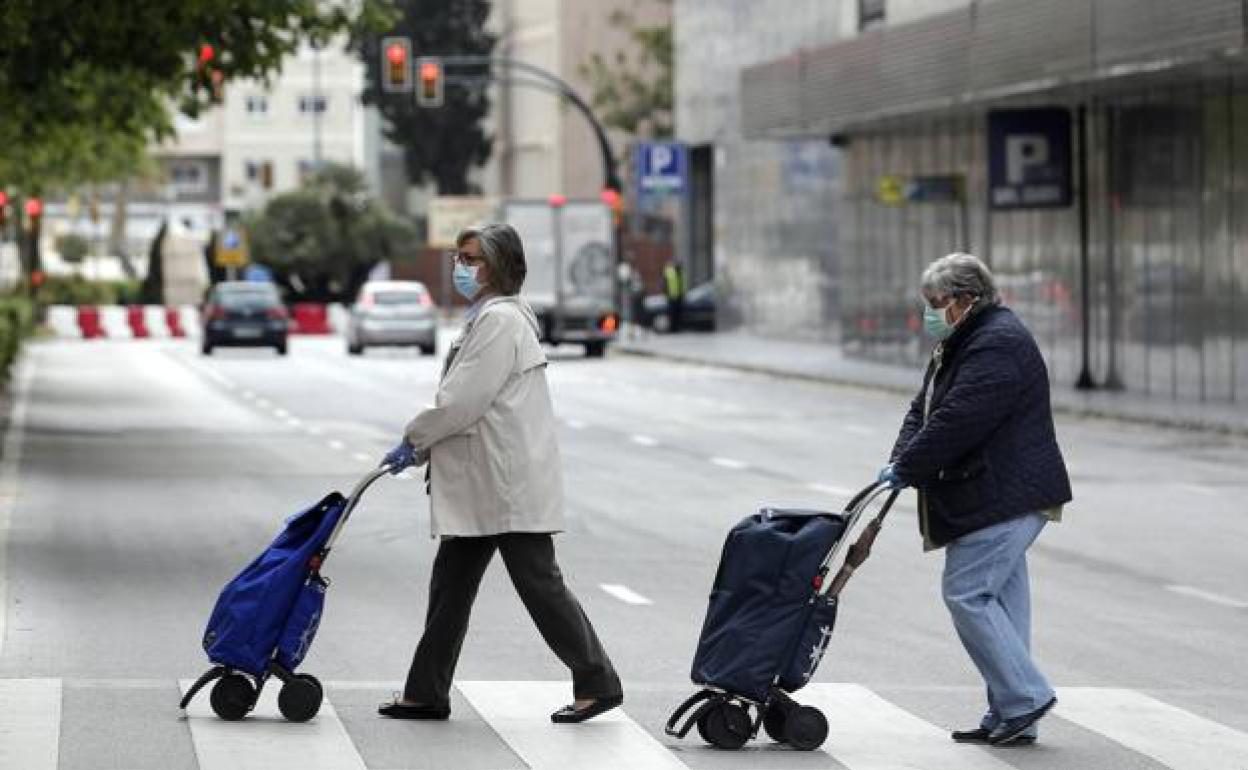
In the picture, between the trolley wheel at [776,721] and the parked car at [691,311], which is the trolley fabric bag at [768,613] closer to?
the trolley wheel at [776,721]

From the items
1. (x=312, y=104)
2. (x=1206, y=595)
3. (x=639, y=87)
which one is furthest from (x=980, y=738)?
(x=312, y=104)

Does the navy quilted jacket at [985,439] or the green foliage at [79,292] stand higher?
the navy quilted jacket at [985,439]

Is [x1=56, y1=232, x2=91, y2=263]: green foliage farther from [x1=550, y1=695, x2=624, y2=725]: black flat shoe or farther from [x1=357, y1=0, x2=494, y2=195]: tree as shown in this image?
[x1=550, y1=695, x2=624, y2=725]: black flat shoe

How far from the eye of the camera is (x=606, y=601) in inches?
599

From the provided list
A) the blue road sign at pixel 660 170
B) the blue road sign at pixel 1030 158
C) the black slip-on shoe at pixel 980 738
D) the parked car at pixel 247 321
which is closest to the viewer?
the black slip-on shoe at pixel 980 738

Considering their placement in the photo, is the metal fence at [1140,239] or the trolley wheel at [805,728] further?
the metal fence at [1140,239]

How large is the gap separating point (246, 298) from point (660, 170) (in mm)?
8434

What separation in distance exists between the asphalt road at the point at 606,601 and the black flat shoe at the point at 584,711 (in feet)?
0.23

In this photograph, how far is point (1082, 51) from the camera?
35.7 m

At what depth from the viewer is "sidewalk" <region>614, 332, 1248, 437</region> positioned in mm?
33375

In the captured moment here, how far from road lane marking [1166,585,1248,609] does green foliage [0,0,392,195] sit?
12003 mm

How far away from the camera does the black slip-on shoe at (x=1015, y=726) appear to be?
10.3 meters

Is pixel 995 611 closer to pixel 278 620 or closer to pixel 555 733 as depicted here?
pixel 555 733

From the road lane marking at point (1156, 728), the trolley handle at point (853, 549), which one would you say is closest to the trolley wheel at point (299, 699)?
the trolley handle at point (853, 549)
